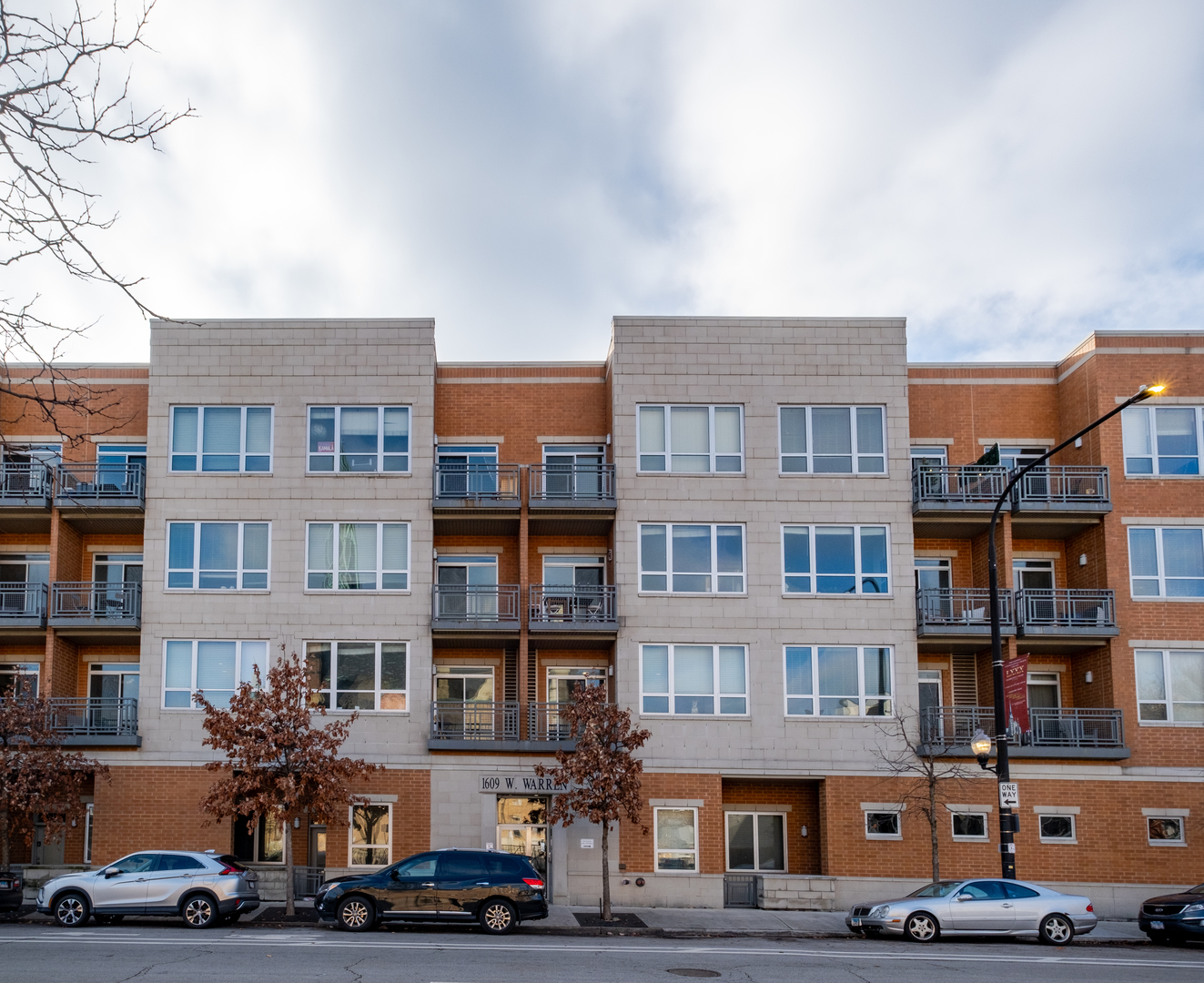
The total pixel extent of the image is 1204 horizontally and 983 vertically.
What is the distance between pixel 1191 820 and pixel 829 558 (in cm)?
1031

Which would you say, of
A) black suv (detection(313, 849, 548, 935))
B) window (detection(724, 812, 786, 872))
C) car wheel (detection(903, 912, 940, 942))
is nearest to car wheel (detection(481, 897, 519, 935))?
black suv (detection(313, 849, 548, 935))

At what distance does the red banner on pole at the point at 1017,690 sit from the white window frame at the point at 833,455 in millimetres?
8083

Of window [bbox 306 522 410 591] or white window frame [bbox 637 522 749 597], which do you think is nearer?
white window frame [bbox 637 522 749 597]

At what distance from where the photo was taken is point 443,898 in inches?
803

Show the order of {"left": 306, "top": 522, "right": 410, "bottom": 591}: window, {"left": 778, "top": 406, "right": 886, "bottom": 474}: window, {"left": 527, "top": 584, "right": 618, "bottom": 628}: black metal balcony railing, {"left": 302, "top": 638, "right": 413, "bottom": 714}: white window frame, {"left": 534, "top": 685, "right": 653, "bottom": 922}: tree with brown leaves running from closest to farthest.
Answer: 1. {"left": 534, "top": 685, "right": 653, "bottom": 922}: tree with brown leaves
2. {"left": 302, "top": 638, "right": 413, "bottom": 714}: white window frame
3. {"left": 527, "top": 584, "right": 618, "bottom": 628}: black metal balcony railing
4. {"left": 306, "top": 522, "right": 410, "bottom": 591}: window
5. {"left": 778, "top": 406, "right": 886, "bottom": 474}: window

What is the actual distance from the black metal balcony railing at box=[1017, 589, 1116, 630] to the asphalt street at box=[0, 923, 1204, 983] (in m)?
8.52

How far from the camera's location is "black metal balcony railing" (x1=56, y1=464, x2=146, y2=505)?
27.7 meters

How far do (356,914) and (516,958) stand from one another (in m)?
4.69

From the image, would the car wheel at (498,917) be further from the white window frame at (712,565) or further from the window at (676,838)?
the white window frame at (712,565)

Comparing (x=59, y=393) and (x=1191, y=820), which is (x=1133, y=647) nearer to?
(x=1191, y=820)

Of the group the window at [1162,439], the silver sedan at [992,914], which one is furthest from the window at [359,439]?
the window at [1162,439]

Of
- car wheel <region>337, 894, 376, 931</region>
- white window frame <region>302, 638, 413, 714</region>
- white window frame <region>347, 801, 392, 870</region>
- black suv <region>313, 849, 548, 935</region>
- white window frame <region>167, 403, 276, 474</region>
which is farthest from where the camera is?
white window frame <region>167, 403, 276, 474</region>

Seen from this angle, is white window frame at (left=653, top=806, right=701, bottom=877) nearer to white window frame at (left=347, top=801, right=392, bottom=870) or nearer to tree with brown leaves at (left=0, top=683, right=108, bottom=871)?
white window frame at (left=347, top=801, right=392, bottom=870)

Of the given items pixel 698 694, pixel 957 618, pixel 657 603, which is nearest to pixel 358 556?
pixel 657 603
